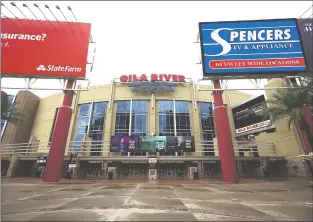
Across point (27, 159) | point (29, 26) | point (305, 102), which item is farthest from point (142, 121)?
point (305, 102)

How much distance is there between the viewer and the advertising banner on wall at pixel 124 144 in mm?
30766

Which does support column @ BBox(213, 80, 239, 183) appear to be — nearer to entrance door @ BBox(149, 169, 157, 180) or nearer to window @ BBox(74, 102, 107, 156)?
entrance door @ BBox(149, 169, 157, 180)

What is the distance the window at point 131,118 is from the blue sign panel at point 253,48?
64.8 ft

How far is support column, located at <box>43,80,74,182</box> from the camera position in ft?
63.7

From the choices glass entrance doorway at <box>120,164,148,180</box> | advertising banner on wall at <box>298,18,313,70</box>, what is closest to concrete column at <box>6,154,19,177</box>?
glass entrance doorway at <box>120,164,148,180</box>

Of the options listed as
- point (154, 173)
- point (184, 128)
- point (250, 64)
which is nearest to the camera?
point (250, 64)

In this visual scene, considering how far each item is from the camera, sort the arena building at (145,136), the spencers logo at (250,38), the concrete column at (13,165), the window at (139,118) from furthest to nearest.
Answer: the window at (139,118), the concrete column at (13,165), the arena building at (145,136), the spencers logo at (250,38)

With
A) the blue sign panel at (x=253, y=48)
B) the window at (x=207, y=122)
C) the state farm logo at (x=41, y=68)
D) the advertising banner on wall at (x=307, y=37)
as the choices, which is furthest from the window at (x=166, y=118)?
the advertising banner on wall at (x=307, y=37)

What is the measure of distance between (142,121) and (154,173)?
11.1 meters

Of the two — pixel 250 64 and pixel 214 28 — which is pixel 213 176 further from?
pixel 214 28

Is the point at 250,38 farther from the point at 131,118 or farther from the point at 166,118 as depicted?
the point at 131,118

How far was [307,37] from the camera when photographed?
24719 mm

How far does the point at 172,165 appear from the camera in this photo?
3394cm

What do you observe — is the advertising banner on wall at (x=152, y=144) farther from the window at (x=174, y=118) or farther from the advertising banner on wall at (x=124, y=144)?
the window at (x=174, y=118)
